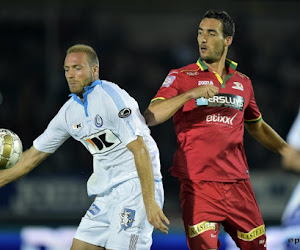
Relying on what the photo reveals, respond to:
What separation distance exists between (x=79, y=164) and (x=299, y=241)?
4313 mm

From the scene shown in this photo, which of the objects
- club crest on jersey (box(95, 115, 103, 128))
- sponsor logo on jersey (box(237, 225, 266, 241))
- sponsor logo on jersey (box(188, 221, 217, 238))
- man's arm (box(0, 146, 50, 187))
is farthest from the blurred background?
club crest on jersey (box(95, 115, 103, 128))

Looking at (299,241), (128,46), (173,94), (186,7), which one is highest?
(186,7)

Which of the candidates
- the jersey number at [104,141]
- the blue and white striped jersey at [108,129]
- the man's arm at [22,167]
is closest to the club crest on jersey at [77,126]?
the blue and white striped jersey at [108,129]

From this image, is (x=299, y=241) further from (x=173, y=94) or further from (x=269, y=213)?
(x=269, y=213)

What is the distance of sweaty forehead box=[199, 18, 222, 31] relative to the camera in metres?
5.74

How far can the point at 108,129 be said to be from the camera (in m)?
5.38

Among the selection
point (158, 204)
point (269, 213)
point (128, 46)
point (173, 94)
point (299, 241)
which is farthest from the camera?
point (128, 46)

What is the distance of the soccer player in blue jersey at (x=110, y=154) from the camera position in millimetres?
5281

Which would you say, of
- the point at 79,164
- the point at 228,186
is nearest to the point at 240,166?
the point at 228,186

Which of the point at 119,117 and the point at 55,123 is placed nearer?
the point at 119,117

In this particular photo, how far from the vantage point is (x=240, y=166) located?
576 centimetres

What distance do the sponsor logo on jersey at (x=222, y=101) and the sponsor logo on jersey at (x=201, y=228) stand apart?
0.91 m

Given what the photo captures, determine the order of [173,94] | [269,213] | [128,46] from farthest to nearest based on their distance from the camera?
1. [128,46]
2. [269,213]
3. [173,94]

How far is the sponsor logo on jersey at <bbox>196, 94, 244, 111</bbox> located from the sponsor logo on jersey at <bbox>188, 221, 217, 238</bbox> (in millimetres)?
910
